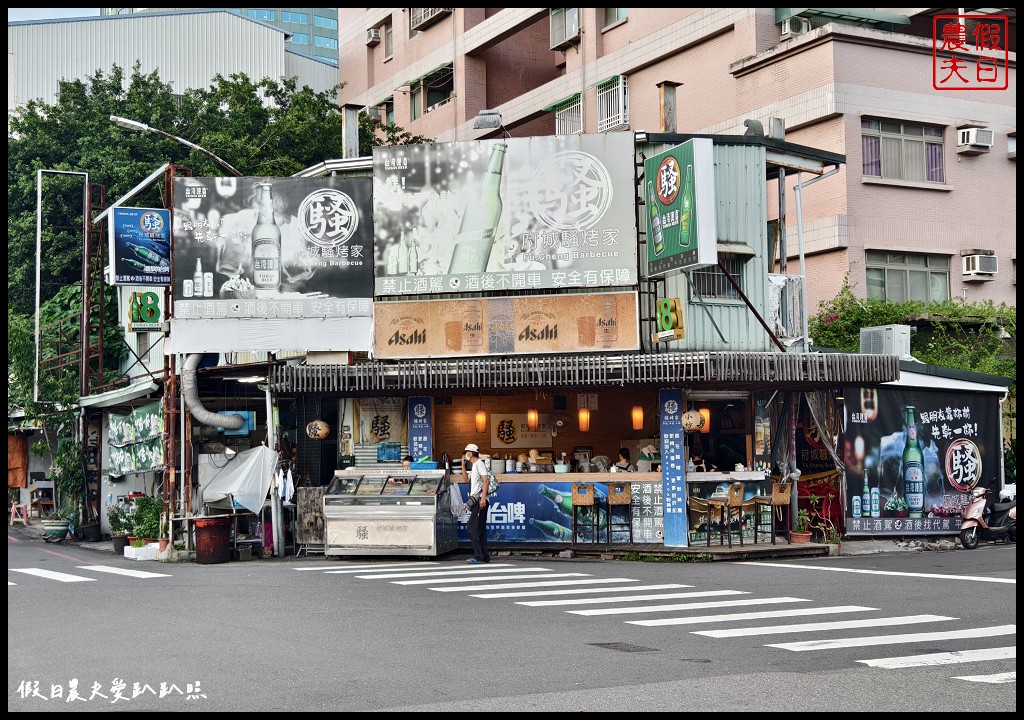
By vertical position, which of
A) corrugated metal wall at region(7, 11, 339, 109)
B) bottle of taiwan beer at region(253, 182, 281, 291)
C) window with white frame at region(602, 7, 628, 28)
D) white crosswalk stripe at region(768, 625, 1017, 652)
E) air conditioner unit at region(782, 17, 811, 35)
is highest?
corrugated metal wall at region(7, 11, 339, 109)

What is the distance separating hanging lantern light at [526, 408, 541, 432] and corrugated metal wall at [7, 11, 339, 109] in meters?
27.8

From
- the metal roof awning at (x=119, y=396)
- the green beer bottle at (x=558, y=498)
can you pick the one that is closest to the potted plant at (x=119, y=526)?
the metal roof awning at (x=119, y=396)

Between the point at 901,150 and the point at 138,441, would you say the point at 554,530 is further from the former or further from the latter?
→ the point at 901,150

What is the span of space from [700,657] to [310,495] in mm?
13603

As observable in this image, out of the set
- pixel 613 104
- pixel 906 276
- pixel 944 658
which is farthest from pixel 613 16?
pixel 944 658

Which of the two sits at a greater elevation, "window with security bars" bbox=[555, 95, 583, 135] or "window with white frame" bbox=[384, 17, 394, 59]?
"window with white frame" bbox=[384, 17, 394, 59]

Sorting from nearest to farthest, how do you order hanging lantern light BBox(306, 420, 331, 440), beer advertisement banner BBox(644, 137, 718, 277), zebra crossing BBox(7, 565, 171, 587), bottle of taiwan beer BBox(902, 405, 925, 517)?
zebra crossing BBox(7, 565, 171, 587), beer advertisement banner BBox(644, 137, 718, 277), hanging lantern light BBox(306, 420, 331, 440), bottle of taiwan beer BBox(902, 405, 925, 517)

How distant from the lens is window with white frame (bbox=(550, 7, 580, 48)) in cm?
3988

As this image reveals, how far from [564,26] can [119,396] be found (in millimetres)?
21553

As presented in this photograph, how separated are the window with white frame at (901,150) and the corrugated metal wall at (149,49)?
28.2 meters

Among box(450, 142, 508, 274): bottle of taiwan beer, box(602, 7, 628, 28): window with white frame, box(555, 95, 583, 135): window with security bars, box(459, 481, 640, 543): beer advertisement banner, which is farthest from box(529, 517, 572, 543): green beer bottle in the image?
box(602, 7, 628, 28): window with white frame

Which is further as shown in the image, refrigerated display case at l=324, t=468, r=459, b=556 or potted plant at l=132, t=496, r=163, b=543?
potted plant at l=132, t=496, r=163, b=543

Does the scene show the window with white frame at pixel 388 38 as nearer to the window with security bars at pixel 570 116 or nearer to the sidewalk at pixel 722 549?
the window with security bars at pixel 570 116

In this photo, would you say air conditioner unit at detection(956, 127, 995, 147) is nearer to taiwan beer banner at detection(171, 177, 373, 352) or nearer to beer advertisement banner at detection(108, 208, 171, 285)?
taiwan beer banner at detection(171, 177, 373, 352)
